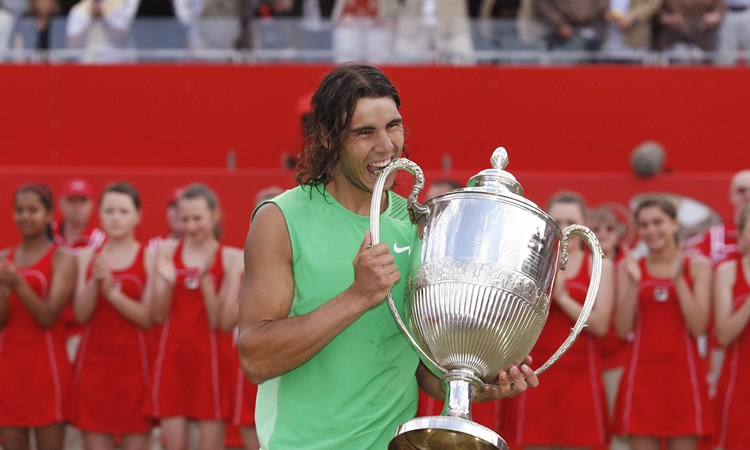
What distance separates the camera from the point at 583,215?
5699 mm

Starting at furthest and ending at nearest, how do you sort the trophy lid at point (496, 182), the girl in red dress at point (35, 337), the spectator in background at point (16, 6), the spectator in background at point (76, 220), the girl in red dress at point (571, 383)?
1. the spectator in background at point (16, 6)
2. the spectator in background at point (76, 220)
3. the girl in red dress at point (35, 337)
4. the girl in red dress at point (571, 383)
5. the trophy lid at point (496, 182)

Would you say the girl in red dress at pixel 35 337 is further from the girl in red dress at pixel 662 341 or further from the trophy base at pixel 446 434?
the trophy base at pixel 446 434

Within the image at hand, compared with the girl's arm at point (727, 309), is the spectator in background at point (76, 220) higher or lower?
higher

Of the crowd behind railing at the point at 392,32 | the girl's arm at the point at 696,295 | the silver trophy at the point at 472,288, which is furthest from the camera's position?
the crowd behind railing at the point at 392,32

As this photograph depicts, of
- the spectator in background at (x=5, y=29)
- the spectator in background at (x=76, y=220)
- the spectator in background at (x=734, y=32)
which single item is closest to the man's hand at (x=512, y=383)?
the spectator in background at (x=76, y=220)

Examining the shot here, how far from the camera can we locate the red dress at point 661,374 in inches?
226

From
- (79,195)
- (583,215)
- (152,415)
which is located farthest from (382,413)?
(79,195)

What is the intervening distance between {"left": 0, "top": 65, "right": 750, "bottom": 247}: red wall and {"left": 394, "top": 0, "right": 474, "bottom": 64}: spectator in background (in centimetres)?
15

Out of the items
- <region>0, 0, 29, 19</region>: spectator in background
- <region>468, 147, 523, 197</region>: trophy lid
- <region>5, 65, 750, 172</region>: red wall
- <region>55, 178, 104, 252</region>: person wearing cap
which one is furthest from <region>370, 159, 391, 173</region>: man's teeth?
<region>0, 0, 29, 19</region>: spectator in background

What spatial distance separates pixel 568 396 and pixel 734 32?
465 centimetres

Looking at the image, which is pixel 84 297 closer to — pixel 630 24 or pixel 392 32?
pixel 392 32

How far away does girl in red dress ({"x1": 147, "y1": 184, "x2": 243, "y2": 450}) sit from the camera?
6184 millimetres

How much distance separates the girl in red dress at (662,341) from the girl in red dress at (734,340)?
0.07 m

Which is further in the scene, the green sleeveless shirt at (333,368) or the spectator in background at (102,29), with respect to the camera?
the spectator in background at (102,29)
